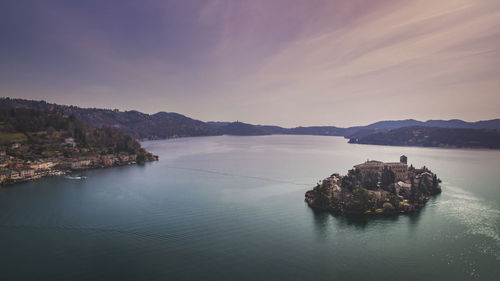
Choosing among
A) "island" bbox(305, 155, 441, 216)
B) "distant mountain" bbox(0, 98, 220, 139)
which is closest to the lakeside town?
"island" bbox(305, 155, 441, 216)

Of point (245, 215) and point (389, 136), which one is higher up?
point (389, 136)

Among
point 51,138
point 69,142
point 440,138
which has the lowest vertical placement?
→ point 69,142

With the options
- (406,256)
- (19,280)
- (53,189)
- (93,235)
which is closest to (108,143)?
(53,189)

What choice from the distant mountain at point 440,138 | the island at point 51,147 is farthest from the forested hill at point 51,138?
the distant mountain at point 440,138

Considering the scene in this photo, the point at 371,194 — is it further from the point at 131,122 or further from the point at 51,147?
the point at 131,122

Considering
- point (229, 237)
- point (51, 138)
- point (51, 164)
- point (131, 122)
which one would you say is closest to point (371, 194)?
point (229, 237)

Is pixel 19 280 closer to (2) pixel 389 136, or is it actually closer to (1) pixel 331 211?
(1) pixel 331 211

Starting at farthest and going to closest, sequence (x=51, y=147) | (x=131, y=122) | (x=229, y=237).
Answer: (x=131, y=122) → (x=51, y=147) → (x=229, y=237)
